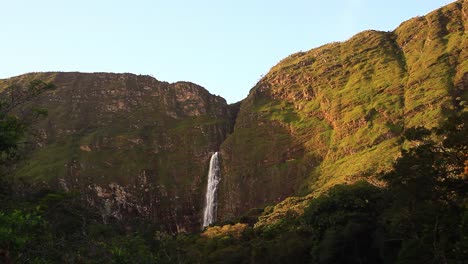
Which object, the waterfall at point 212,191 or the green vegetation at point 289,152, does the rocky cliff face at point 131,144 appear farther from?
the waterfall at point 212,191

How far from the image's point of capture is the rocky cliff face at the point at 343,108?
90.9 meters

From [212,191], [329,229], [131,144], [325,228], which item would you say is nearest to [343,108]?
[212,191]

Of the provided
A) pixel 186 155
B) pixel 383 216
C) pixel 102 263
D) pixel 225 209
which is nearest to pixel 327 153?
pixel 225 209

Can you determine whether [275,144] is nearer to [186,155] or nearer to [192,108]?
[186,155]

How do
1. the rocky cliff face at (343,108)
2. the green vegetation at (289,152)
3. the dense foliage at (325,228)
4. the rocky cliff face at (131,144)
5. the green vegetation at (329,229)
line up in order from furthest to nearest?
the rocky cliff face at (131,144), the rocky cliff face at (343,108), the green vegetation at (289,152), the green vegetation at (329,229), the dense foliage at (325,228)

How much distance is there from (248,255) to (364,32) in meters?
89.3

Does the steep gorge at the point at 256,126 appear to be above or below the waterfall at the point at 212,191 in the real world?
above

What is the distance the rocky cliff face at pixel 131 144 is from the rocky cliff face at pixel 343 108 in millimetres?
7629

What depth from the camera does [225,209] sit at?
97.8m

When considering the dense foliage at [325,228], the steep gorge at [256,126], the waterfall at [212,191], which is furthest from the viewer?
the waterfall at [212,191]

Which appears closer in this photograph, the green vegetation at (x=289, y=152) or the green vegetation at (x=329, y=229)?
the green vegetation at (x=329, y=229)

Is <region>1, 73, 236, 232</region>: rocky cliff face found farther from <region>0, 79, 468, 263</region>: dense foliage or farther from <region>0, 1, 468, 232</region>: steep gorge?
<region>0, 79, 468, 263</region>: dense foliage

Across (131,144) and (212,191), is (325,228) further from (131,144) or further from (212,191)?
(131,144)

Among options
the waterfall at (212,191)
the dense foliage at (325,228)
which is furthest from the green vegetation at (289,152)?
the waterfall at (212,191)
